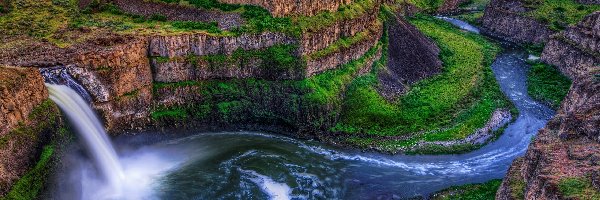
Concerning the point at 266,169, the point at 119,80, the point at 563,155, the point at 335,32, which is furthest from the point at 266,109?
the point at 563,155

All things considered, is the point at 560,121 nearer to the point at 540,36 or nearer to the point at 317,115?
the point at 317,115

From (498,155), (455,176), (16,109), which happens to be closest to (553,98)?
(498,155)

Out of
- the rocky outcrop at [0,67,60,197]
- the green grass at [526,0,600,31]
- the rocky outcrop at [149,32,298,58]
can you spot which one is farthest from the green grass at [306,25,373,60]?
the green grass at [526,0,600,31]

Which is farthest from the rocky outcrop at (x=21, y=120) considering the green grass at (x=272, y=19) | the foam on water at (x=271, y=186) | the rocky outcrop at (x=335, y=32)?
the rocky outcrop at (x=335, y=32)

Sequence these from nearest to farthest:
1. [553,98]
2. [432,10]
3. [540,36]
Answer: [553,98] → [540,36] → [432,10]

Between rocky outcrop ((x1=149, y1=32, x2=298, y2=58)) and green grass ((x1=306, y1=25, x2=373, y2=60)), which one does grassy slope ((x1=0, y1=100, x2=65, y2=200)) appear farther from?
green grass ((x1=306, y1=25, x2=373, y2=60))

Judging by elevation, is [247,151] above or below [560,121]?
below
